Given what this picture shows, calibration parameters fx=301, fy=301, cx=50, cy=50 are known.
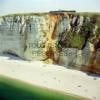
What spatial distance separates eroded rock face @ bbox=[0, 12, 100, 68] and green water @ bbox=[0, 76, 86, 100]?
7497mm

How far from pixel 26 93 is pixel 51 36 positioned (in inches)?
550

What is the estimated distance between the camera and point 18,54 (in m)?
43.4

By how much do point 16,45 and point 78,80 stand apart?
55.1 ft

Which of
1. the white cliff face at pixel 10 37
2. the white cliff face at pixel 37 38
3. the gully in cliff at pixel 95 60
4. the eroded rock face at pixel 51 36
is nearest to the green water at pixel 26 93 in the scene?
the gully in cliff at pixel 95 60

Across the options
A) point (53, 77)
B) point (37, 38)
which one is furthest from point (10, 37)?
point (53, 77)

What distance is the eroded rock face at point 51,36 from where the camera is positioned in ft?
115

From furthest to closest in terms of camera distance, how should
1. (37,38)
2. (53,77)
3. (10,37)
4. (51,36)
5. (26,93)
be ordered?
(10,37), (37,38), (51,36), (53,77), (26,93)

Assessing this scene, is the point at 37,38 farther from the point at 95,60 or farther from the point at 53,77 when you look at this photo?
the point at 95,60

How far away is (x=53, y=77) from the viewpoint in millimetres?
31797

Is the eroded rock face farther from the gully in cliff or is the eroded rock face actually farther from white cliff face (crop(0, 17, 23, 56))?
the gully in cliff

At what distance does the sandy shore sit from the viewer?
2784 cm

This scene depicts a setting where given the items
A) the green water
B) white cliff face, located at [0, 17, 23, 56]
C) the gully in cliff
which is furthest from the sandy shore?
white cliff face, located at [0, 17, 23, 56]

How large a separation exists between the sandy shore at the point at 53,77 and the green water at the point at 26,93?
42.2 inches

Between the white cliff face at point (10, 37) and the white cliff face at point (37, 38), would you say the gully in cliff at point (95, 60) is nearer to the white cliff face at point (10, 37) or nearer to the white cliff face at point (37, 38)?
the white cliff face at point (37, 38)
